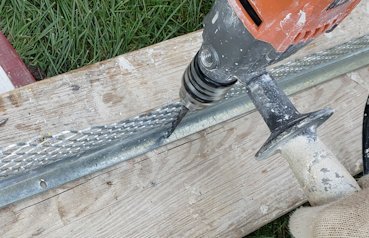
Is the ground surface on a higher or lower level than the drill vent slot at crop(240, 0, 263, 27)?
lower

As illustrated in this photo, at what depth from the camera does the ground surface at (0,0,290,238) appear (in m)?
1.64

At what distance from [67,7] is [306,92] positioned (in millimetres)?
689

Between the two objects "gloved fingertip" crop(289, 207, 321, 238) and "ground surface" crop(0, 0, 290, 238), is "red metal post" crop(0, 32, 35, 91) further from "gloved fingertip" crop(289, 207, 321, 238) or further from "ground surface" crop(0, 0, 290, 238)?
"gloved fingertip" crop(289, 207, 321, 238)

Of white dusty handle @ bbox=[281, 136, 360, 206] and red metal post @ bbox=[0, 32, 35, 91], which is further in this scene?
red metal post @ bbox=[0, 32, 35, 91]

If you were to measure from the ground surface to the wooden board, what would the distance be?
242 millimetres

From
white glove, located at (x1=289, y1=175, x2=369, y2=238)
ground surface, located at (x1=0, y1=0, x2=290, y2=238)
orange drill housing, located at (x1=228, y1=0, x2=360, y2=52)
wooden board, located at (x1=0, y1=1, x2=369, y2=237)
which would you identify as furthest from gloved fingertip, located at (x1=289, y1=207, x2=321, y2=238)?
ground surface, located at (x1=0, y1=0, x2=290, y2=238)

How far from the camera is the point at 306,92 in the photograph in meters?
1.54

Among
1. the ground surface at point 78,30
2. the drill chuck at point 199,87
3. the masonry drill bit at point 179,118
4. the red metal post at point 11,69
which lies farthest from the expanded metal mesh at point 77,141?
the ground surface at point 78,30

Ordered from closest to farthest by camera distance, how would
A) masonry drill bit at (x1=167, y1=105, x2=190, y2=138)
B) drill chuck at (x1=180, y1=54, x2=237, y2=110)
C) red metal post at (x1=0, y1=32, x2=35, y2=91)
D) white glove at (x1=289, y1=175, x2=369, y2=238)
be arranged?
white glove at (x1=289, y1=175, x2=369, y2=238) → drill chuck at (x1=180, y1=54, x2=237, y2=110) → masonry drill bit at (x1=167, y1=105, x2=190, y2=138) → red metal post at (x1=0, y1=32, x2=35, y2=91)

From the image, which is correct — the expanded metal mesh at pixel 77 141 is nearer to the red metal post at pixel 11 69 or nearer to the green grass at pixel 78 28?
the red metal post at pixel 11 69

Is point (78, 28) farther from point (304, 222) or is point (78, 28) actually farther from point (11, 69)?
point (304, 222)

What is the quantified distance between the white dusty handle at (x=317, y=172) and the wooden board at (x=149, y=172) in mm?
412

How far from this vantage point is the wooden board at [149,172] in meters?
1.30

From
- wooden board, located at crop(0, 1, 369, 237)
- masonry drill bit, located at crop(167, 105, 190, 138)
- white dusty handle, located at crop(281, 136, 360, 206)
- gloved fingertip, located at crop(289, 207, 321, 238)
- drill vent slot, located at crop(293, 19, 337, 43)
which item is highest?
drill vent slot, located at crop(293, 19, 337, 43)
